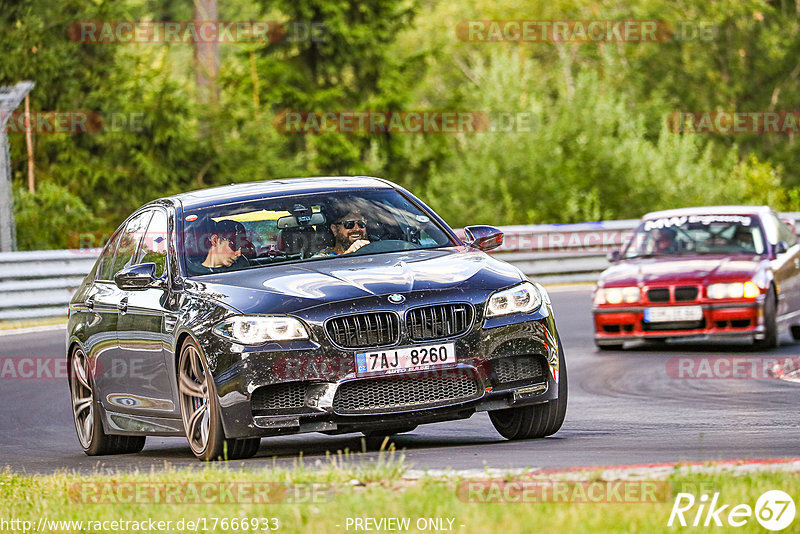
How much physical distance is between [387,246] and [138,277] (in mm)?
1530

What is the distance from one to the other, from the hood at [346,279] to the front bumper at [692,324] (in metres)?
6.86

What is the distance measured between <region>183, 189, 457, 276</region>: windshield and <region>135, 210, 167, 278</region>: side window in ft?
0.73

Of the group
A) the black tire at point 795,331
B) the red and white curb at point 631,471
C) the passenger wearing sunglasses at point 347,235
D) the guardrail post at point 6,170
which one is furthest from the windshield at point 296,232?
the guardrail post at point 6,170

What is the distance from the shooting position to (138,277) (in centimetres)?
930

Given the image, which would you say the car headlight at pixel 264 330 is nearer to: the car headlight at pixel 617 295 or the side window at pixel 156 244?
the side window at pixel 156 244

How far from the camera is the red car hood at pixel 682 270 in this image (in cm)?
1562

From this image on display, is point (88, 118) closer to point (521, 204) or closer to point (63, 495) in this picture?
point (521, 204)

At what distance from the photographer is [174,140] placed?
35.2 metres

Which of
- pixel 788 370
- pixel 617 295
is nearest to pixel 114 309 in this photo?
pixel 788 370

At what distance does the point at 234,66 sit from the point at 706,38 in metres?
22.1

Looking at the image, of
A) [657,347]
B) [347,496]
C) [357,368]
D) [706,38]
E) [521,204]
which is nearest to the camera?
[347,496]

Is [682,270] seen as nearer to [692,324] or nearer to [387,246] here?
[692,324]

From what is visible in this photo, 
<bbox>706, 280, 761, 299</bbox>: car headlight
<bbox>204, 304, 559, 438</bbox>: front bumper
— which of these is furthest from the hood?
<bbox>706, 280, 761, 299</bbox>: car headlight

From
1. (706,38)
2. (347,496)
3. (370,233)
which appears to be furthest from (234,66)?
(347,496)
